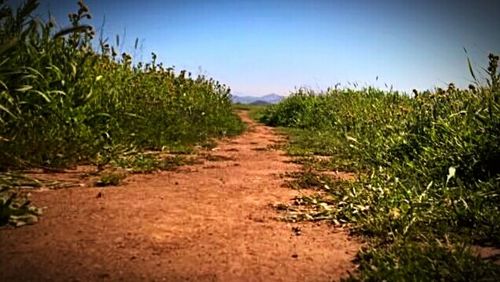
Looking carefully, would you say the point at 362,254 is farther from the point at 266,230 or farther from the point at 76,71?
the point at 76,71

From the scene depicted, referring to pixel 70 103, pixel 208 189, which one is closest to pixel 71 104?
pixel 70 103

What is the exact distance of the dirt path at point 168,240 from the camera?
1.97 m

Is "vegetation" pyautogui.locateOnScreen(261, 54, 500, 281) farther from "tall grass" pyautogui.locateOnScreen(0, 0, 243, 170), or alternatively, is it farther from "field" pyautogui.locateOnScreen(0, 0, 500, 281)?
"tall grass" pyautogui.locateOnScreen(0, 0, 243, 170)

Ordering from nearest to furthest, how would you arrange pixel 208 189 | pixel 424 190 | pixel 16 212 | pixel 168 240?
pixel 168 240
pixel 16 212
pixel 424 190
pixel 208 189

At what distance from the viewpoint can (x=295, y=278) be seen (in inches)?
77.6

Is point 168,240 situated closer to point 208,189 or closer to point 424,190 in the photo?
point 208,189

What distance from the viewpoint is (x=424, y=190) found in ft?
10.7

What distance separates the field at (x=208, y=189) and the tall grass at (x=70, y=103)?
0.02m

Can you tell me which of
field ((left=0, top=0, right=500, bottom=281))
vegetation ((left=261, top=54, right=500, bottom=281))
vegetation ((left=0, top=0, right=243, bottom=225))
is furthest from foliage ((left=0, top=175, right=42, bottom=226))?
vegetation ((left=261, top=54, right=500, bottom=281))

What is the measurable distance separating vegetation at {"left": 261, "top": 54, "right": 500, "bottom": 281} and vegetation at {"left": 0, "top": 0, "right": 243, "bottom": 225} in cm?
233

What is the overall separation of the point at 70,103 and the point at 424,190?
3.75 meters

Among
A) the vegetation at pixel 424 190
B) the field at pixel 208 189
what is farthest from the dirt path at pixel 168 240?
the vegetation at pixel 424 190

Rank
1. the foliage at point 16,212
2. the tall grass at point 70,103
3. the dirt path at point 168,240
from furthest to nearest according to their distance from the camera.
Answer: the tall grass at point 70,103 → the foliage at point 16,212 → the dirt path at point 168,240

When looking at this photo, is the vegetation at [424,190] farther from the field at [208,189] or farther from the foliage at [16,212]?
the foliage at [16,212]
